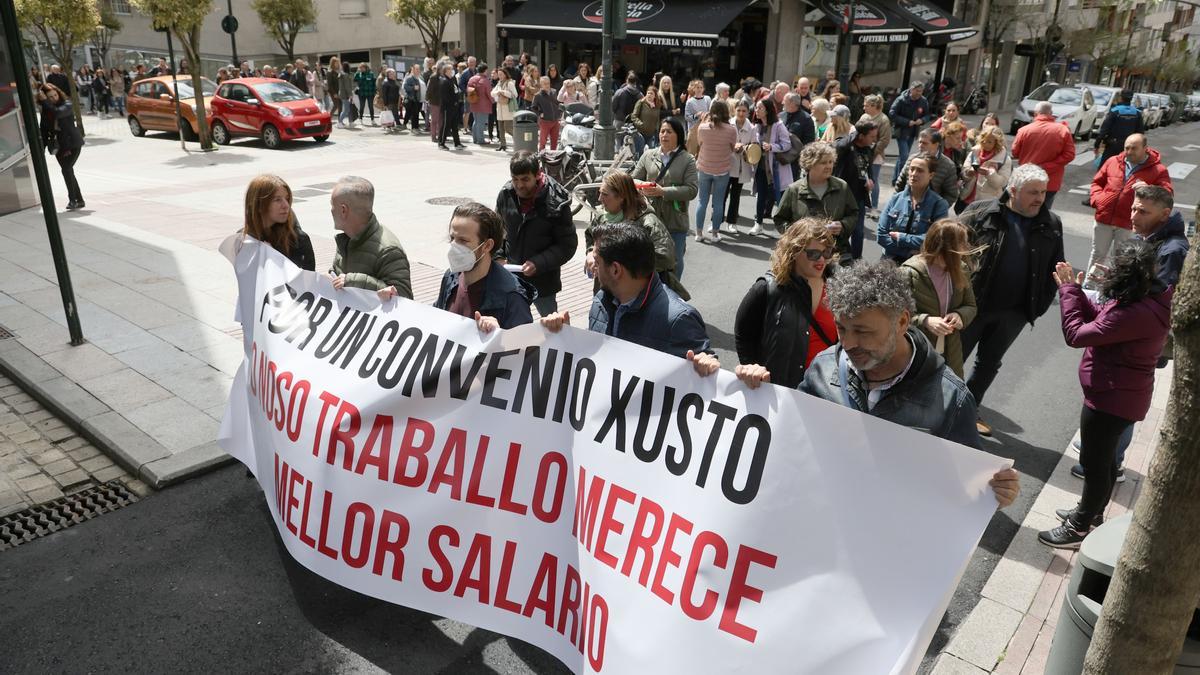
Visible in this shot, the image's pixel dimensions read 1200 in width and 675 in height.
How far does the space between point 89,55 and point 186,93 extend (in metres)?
20.1

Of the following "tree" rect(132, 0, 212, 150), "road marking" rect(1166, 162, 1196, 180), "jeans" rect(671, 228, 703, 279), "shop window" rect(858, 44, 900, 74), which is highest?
"tree" rect(132, 0, 212, 150)

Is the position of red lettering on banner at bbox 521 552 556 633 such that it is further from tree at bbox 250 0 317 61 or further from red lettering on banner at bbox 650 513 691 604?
tree at bbox 250 0 317 61

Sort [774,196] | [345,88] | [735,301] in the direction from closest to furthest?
[735,301] → [774,196] → [345,88]

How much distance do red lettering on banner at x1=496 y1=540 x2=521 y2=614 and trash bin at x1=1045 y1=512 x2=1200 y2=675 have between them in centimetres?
199

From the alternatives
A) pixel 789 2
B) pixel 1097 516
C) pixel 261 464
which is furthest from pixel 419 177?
pixel 789 2

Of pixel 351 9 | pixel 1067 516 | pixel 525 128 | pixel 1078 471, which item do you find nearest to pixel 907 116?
pixel 525 128

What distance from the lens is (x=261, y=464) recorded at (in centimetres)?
432

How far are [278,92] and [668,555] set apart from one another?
20.4m

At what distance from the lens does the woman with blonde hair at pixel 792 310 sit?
4129mm

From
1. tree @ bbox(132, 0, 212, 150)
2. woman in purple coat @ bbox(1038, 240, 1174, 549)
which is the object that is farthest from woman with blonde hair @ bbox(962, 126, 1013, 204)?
tree @ bbox(132, 0, 212, 150)

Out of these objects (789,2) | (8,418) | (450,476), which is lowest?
(8,418)

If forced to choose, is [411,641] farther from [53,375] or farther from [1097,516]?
[53,375]

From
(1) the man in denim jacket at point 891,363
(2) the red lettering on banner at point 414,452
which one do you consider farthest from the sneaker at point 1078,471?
(2) the red lettering on banner at point 414,452

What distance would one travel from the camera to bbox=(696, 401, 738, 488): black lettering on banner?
9.55 feet
